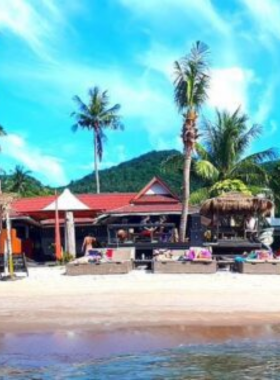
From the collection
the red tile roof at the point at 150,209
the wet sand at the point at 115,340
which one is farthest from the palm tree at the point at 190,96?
the wet sand at the point at 115,340

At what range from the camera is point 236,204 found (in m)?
24.4

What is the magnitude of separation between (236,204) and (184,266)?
5771 mm

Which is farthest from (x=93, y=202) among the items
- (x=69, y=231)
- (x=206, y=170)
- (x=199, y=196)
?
(x=69, y=231)

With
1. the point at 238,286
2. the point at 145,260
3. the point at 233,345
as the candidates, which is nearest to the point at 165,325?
the point at 233,345

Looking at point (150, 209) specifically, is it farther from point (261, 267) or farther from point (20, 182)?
point (20, 182)

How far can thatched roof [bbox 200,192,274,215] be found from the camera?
24.4m

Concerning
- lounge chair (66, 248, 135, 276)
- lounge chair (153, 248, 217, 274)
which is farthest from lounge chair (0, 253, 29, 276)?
lounge chair (153, 248, 217, 274)

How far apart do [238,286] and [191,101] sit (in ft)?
40.9

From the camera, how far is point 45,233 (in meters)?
32.5

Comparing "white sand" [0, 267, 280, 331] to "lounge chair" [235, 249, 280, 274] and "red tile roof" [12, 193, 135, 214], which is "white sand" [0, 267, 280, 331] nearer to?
"lounge chair" [235, 249, 280, 274]

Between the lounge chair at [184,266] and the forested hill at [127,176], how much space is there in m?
40.8

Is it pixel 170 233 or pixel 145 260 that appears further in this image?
pixel 170 233

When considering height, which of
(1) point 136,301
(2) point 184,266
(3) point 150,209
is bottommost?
(1) point 136,301

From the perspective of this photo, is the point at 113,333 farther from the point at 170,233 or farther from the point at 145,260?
the point at 170,233
